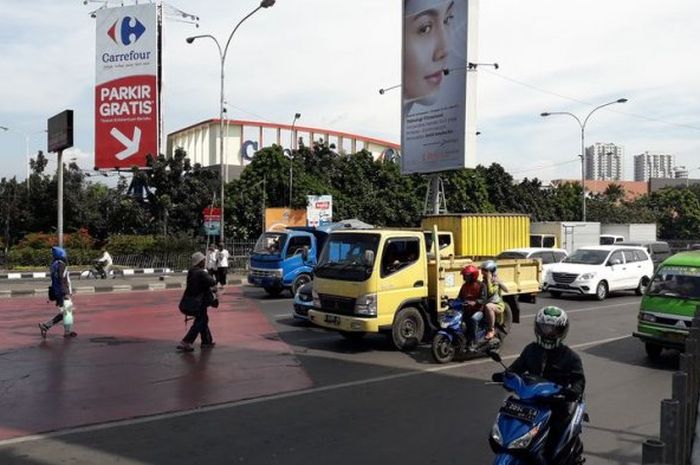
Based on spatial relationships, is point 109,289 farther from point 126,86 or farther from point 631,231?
point 631,231

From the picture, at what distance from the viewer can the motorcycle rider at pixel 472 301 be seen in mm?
10266

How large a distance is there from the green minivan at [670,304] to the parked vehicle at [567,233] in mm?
21548

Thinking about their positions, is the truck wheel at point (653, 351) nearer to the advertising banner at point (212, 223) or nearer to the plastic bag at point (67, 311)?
the plastic bag at point (67, 311)

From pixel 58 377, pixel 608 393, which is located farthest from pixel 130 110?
pixel 608 393

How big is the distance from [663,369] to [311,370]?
5314mm

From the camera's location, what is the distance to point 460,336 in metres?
10.1

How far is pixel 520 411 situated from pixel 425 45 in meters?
23.8

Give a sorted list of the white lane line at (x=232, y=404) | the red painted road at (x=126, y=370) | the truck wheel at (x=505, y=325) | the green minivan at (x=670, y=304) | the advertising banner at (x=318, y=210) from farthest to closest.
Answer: the advertising banner at (x=318, y=210), the truck wheel at (x=505, y=325), the green minivan at (x=670, y=304), the red painted road at (x=126, y=370), the white lane line at (x=232, y=404)

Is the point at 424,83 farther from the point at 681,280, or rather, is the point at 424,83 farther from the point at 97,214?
the point at 97,214

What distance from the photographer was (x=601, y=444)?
6172 millimetres

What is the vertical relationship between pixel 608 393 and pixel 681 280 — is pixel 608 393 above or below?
below

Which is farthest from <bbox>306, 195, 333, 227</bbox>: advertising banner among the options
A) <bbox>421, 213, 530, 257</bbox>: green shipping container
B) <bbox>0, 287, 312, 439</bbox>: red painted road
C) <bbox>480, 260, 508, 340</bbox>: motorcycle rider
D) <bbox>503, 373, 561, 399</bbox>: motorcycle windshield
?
<bbox>503, 373, 561, 399</bbox>: motorcycle windshield

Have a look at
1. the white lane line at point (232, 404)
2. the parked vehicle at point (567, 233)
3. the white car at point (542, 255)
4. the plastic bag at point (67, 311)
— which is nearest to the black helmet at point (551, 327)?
the white lane line at point (232, 404)

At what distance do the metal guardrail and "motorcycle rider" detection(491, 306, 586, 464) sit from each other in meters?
0.56
